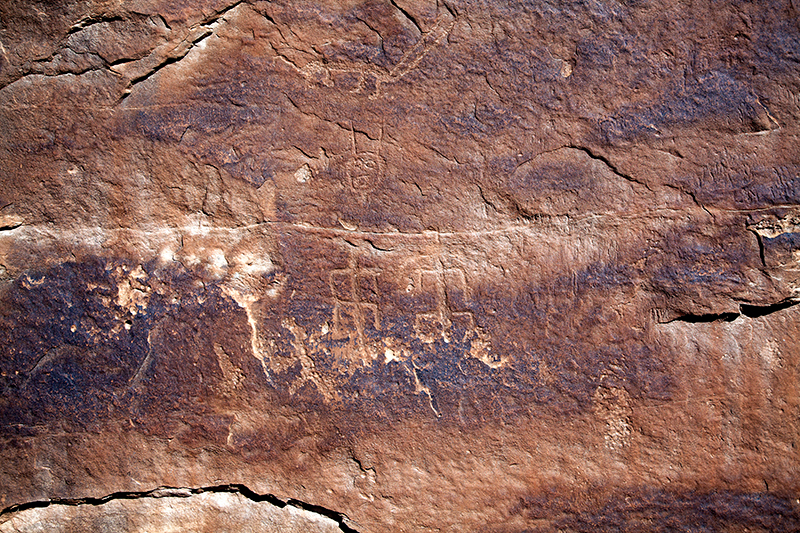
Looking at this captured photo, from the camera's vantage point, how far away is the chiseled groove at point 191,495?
171cm

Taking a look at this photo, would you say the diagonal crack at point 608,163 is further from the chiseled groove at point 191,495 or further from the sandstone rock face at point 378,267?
the chiseled groove at point 191,495

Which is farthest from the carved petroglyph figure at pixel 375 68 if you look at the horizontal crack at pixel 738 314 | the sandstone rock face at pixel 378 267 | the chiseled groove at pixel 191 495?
the chiseled groove at pixel 191 495

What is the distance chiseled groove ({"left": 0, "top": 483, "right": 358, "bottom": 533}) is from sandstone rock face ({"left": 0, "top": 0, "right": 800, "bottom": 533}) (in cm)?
1

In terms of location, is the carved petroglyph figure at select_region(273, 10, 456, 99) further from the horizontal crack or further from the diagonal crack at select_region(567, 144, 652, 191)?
the horizontal crack

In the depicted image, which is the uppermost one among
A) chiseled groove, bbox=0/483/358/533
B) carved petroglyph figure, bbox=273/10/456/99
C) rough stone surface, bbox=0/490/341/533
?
carved petroglyph figure, bbox=273/10/456/99

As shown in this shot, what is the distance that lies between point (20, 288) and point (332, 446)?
3.94 feet

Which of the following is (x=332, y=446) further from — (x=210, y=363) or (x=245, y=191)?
(x=245, y=191)

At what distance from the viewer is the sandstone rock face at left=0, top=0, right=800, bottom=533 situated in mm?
1628

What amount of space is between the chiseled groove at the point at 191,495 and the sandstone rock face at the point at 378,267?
0.01m

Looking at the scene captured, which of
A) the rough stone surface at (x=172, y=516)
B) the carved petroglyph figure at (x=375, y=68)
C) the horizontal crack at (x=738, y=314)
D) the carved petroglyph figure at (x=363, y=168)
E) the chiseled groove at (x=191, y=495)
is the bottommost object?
the rough stone surface at (x=172, y=516)

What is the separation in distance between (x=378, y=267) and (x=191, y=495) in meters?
Result: 1.04

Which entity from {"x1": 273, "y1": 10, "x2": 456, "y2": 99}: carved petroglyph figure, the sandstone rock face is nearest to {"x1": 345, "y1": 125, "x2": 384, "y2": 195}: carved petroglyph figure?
the sandstone rock face

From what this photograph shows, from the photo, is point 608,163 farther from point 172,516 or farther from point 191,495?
point 172,516

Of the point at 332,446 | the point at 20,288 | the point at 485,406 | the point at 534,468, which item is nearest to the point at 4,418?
the point at 20,288
